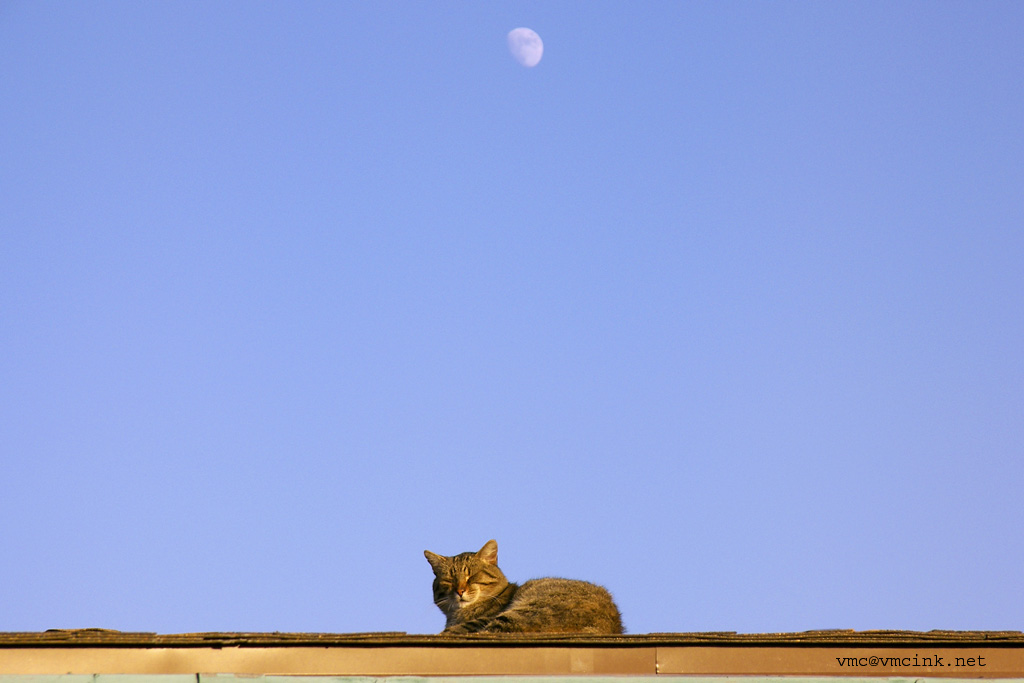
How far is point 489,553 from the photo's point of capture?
1005 cm

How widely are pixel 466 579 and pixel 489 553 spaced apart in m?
0.46

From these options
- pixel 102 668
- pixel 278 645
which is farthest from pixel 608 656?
pixel 102 668

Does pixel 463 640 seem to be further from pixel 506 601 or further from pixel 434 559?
pixel 434 559

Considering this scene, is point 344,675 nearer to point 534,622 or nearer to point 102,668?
point 102,668

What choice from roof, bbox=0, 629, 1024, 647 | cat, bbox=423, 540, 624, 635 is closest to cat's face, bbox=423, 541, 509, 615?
cat, bbox=423, 540, 624, 635

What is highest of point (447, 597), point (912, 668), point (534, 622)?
point (447, 597)

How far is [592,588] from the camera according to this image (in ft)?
28.6

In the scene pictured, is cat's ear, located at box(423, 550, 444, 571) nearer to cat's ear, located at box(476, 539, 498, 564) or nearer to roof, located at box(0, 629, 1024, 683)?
cat's ear, located at box(476, 539, 498, 564)

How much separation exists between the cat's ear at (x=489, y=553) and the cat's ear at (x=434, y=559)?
40 cm

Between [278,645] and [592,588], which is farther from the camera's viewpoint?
[592,588]

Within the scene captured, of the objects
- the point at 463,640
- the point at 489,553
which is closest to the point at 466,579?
the point at 489,553

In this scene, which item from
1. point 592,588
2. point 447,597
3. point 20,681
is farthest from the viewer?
point 447,597

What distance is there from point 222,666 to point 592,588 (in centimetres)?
408

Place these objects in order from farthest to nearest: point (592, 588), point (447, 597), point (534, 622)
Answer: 1. point (447, 597)
2. point (592, 588)
3. point (534, 622)
